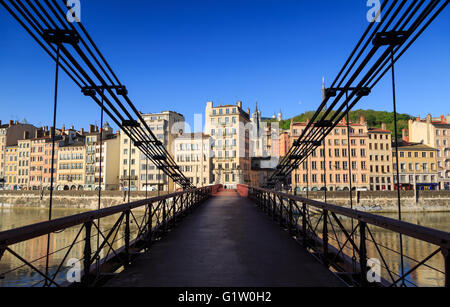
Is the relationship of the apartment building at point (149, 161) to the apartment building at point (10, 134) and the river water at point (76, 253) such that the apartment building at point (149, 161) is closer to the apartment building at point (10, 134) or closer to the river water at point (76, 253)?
the river water at point (76, 253)

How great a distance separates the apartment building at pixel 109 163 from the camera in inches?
2555

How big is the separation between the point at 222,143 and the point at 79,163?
3538 cm

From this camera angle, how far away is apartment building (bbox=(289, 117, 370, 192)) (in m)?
60.6

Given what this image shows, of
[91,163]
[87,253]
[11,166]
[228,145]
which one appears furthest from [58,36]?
[11,166]

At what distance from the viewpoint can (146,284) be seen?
15.1 feet

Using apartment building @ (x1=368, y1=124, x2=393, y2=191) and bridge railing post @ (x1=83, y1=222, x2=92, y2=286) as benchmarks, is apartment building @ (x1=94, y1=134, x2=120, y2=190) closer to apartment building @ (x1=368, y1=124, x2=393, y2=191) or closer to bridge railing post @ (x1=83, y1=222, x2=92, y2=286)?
apartment building @ (x1=368, y1=124, x2=393, y2=191)

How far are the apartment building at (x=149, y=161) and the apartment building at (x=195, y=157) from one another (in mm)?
3580

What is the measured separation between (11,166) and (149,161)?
141 ft

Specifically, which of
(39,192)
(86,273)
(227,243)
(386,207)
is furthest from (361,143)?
(39,192)

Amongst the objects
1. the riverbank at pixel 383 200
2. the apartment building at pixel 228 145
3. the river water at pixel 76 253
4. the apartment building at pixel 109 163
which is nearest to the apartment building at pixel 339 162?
the riverbank at pixel 383 200

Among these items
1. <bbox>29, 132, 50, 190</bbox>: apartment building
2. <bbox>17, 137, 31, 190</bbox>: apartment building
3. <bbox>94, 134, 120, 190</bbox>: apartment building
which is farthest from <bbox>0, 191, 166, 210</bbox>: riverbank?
<bbox>17, 137, 31, 190</bbox>: apartment building

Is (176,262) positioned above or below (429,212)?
above

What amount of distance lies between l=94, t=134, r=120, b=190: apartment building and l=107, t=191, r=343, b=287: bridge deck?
6189 centimetres
